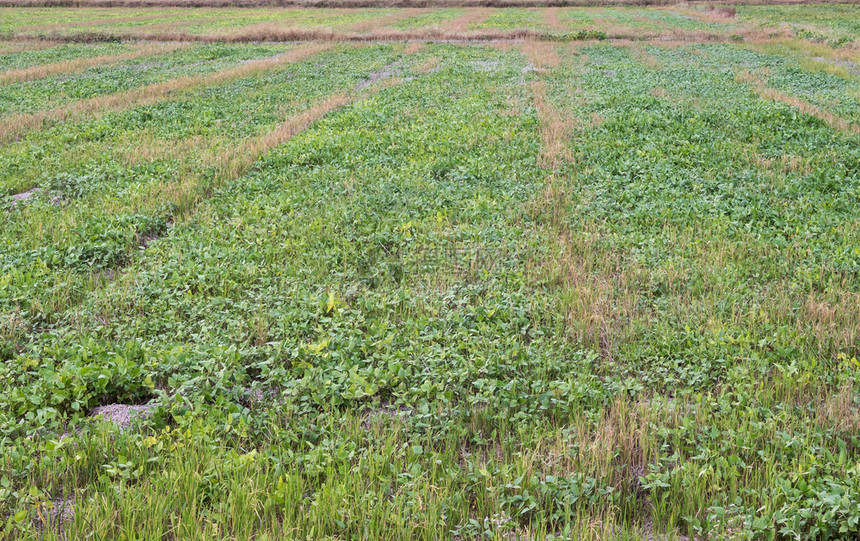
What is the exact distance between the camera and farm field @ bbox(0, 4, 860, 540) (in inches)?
153

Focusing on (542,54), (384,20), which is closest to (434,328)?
(542,54)

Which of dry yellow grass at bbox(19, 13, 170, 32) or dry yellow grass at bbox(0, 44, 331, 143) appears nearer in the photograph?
dry yellow grass at bbox(0, 44, 331, 143)

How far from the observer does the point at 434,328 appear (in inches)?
241

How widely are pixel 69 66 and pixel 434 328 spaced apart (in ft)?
93.5

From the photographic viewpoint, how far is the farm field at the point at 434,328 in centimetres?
388

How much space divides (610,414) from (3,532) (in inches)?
159

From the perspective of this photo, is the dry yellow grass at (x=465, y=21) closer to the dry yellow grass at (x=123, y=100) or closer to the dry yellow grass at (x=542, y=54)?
the dry yellow grass at (x=542, y=54)

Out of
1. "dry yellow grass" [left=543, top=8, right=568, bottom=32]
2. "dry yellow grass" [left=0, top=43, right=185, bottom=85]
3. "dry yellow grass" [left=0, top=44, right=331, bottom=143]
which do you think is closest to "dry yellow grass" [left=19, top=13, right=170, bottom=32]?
"dry yellow grass" [left=0, top=43, right=185, bottom=85]

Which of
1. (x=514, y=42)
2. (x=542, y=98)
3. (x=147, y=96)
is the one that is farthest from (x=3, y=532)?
(x=514, y=42)

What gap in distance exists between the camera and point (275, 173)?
461 inches

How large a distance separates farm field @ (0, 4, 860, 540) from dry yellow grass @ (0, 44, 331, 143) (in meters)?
0.25

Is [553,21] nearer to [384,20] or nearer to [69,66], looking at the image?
[384,20]

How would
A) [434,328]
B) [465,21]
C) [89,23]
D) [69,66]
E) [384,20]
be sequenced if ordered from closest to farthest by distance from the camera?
[434,328] < [69,66] < [89,23] < [465,21] < [384,20]

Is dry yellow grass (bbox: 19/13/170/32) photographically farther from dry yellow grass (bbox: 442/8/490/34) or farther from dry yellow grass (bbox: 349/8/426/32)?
dry yellow grass (bbox: 442/8/490/34)
